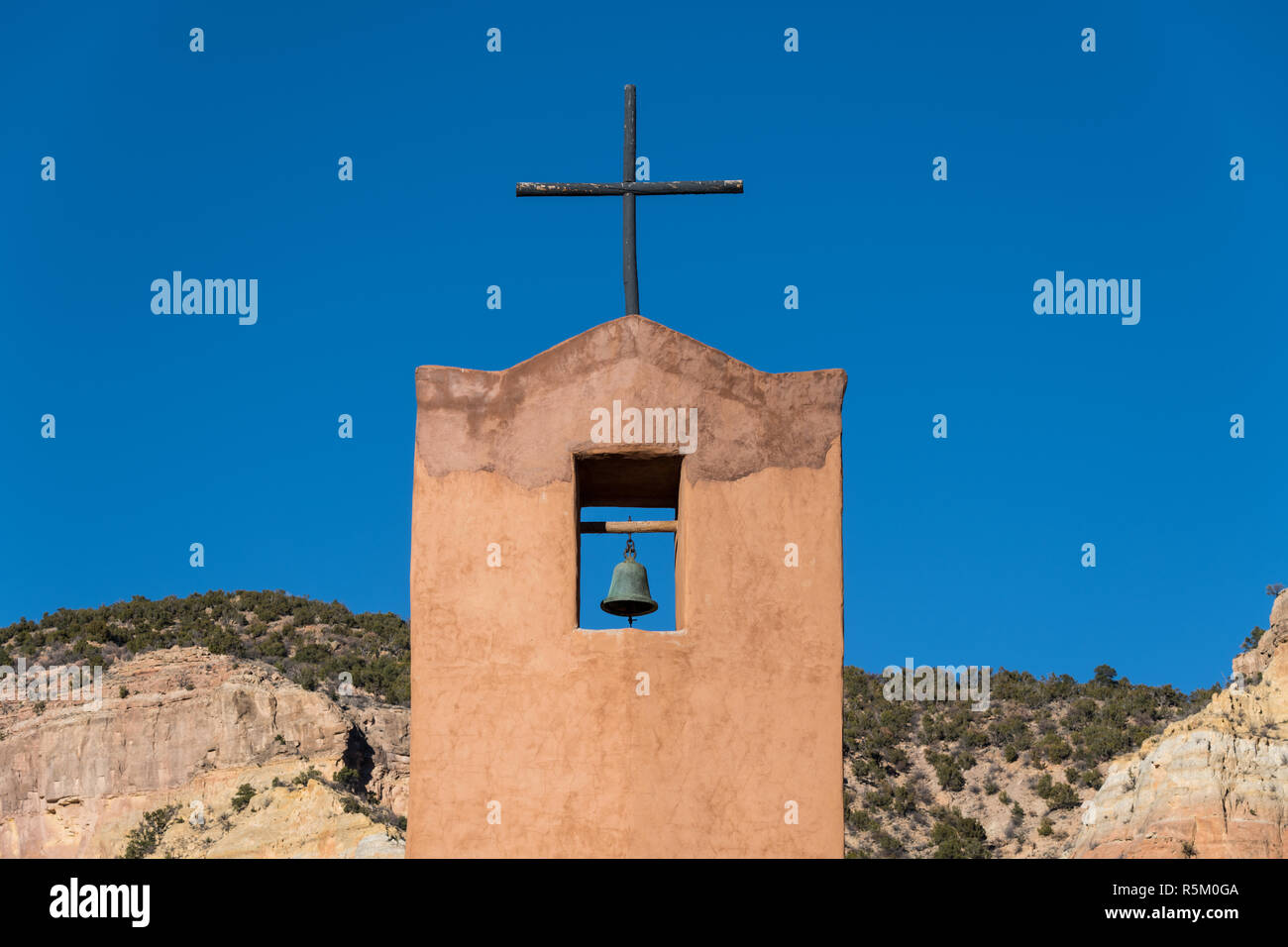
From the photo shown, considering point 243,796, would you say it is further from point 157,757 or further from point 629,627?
point 629,627

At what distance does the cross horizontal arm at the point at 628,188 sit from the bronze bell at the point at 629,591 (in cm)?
249

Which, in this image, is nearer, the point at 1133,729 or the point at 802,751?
the point at 802,751

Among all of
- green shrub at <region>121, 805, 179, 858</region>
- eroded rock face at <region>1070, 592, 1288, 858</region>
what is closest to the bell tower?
eroded rock face at <region>1070, 592, 1288, 858</region>

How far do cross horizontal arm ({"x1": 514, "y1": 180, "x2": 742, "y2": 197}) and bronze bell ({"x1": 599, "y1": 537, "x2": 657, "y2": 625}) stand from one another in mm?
2493

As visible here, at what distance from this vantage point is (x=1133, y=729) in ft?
153

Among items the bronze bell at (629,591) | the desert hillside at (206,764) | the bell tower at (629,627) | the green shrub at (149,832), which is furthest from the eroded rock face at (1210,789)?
the bell tower at (629,627)

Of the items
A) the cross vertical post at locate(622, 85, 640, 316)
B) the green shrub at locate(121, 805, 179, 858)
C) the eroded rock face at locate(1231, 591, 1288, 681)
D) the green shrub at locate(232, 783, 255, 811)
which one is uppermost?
the cross vertical post at locate(622, 85, 640, 316)

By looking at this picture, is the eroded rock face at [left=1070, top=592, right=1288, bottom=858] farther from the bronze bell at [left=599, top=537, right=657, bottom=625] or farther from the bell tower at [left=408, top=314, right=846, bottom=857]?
the bell tower at [left=408, top=314, right=846, bottom=857]

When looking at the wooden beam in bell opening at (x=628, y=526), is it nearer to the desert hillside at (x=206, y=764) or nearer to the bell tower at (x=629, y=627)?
the bell tower at (x=629, y=627)

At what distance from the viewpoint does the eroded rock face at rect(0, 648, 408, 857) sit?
43.1m

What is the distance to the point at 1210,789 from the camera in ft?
111
